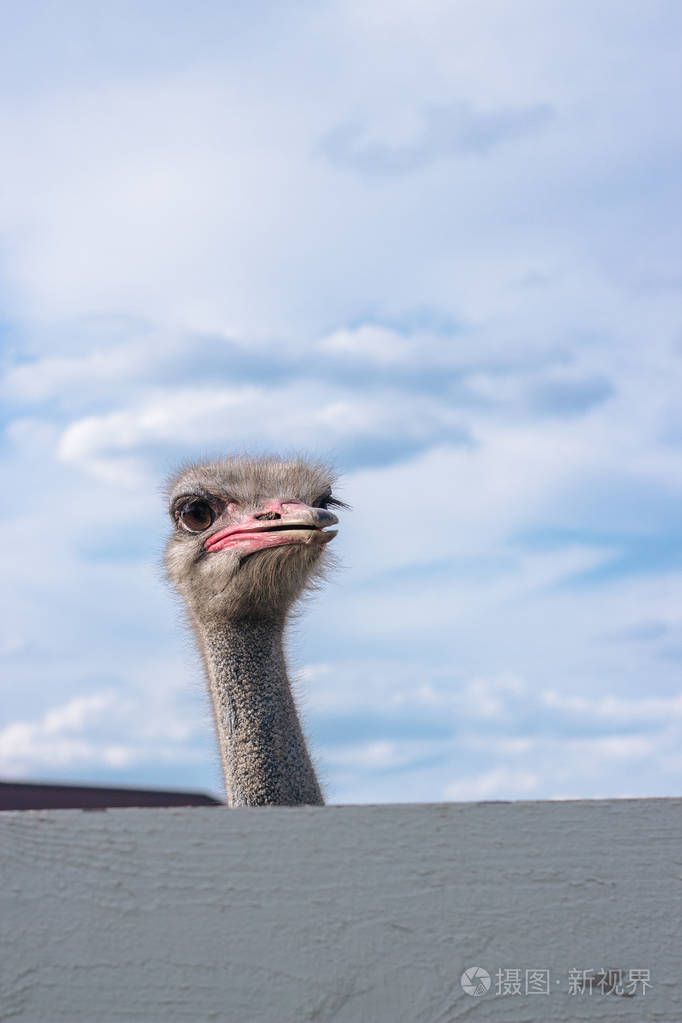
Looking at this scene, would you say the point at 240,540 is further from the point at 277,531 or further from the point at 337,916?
the point at 337,916

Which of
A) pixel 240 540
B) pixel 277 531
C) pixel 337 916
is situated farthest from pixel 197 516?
pixel 337 916

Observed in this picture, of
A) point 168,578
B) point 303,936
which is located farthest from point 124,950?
point 168,578

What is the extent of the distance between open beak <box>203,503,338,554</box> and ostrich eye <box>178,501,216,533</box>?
0.08m

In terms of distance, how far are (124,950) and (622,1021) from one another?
763 mm

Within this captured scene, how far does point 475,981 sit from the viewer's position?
1784mm

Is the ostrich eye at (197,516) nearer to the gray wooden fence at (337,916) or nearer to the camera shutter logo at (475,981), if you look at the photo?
the gray wooden fence at (337,916)

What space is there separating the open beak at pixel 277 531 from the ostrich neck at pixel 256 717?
1.06 feet

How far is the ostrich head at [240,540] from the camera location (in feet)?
12.5

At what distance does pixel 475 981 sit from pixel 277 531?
6.72 ft

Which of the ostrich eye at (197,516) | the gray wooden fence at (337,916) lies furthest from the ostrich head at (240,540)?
the gray wooden fence at (337,916)

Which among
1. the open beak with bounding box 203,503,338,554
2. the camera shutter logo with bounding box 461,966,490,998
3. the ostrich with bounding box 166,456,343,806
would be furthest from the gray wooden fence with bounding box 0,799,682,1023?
the ostrich with bounding box 166,456,343,806

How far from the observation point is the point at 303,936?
1.75 m

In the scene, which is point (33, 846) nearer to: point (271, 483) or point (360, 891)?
point (360, 891)

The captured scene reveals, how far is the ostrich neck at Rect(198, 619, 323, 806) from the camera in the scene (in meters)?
3.72
